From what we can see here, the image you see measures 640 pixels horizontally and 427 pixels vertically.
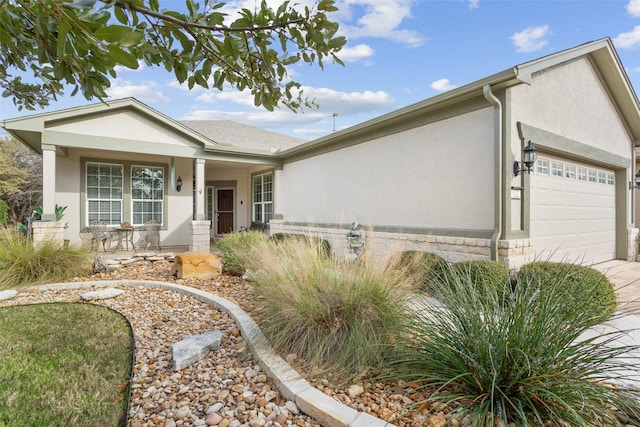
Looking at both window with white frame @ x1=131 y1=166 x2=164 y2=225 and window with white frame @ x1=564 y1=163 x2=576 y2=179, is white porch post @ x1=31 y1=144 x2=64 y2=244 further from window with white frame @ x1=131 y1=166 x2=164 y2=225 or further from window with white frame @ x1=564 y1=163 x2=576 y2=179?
window with white frame @ x1=564 y1=163 x2=576 y2=179

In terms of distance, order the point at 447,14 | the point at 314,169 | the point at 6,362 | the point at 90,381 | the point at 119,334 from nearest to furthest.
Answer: the point at 90,381 < the point at 6,362 < the point at 119,334 < the point at 447,14 < the point at 314,169

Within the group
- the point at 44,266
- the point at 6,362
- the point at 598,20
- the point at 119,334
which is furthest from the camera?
the point at 598,20

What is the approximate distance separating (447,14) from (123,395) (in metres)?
7.50

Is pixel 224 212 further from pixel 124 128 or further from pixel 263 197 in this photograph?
pixel 124 128

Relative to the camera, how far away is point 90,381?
2590 mm

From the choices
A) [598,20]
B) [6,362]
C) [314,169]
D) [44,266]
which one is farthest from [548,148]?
[44,266]

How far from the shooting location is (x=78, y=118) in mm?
8148

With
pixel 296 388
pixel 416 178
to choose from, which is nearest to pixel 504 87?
pixel 416 178

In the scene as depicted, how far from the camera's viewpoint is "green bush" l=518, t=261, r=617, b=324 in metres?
2.26

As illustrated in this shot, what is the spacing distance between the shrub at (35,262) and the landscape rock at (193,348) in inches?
172

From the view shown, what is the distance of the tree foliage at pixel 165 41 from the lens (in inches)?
46.0

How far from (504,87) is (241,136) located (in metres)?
10.0

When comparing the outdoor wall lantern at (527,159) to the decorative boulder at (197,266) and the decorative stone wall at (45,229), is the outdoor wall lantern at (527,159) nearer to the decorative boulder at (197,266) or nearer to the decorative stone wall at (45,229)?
the decorative boulder at (197,266)

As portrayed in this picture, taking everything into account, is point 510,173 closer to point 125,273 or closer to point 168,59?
point 168,59
